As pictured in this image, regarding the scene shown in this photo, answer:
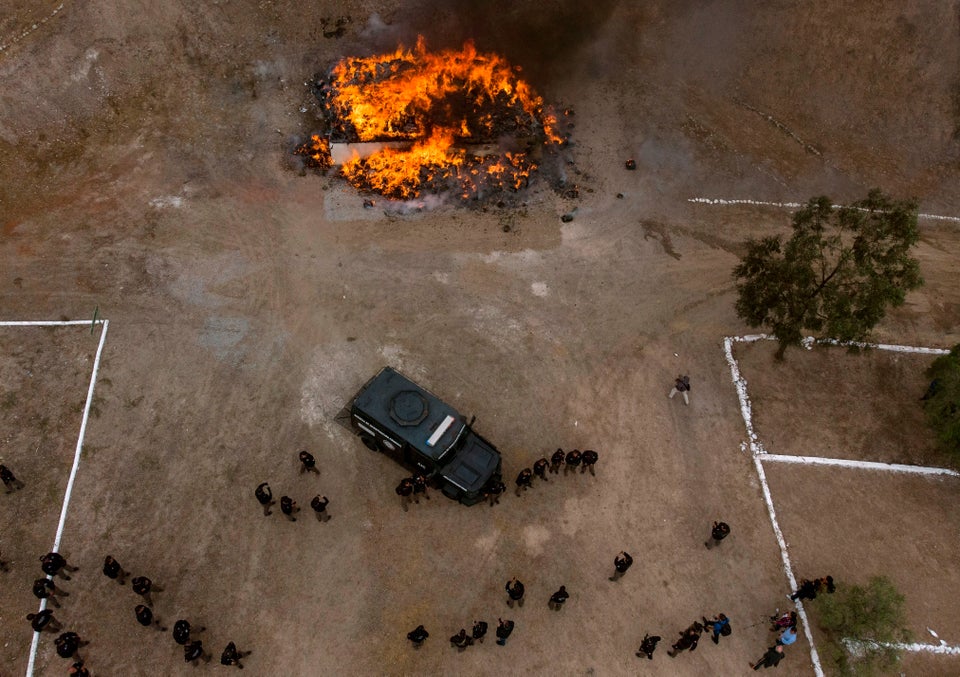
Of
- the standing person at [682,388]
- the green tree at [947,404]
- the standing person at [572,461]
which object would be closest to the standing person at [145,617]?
the standing person at [572,461]

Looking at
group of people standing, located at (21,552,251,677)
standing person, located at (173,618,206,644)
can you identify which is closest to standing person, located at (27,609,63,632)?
group of people standing, located at (21,552,251,677)

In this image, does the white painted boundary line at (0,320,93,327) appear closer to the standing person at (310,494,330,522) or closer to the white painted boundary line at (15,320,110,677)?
the white painted boundary line at (15,320,110,677)

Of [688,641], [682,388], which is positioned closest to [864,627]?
[688,641]

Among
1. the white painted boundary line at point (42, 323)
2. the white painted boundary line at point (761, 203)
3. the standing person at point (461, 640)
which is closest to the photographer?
the standing person at point (461, 640)

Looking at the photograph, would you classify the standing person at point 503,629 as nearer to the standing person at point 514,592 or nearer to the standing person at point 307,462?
the standing person at point 514,592

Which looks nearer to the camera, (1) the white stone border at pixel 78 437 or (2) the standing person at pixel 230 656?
(2) the standing person at pixel 230 656

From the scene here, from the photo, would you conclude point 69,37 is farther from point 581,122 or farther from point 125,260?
point 581,122
